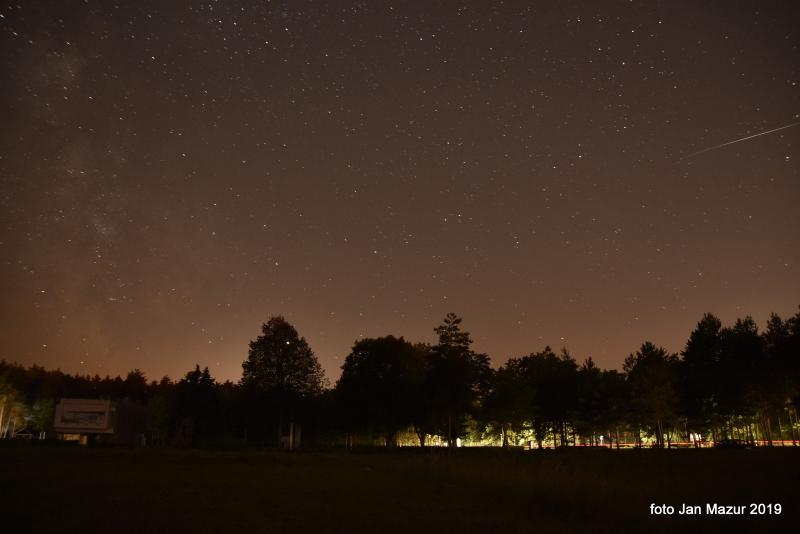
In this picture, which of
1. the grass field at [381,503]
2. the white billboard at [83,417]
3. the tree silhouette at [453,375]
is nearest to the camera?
the grass field at [381,503]

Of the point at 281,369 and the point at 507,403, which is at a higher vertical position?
the point at 281,369

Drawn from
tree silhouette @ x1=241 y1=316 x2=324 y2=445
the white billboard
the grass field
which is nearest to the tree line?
tree silhouette @ x1=241 y1=316 x2=324 y2=445

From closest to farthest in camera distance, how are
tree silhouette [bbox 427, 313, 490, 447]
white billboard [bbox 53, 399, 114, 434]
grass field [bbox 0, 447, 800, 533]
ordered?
grass field [bbox 0, 447, 800, 533] < tree silhouette [bbox 427, 313, 490, 447] < white billboard [bbox 53, 399, 114, 434]

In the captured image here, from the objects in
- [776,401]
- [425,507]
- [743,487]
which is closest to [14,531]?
[425,507]

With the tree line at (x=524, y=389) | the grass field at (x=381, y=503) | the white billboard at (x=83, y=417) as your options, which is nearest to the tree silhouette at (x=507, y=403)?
the tree line at (x=524, y=389)

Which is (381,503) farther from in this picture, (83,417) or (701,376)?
(83,417)

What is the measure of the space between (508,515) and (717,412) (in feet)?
202

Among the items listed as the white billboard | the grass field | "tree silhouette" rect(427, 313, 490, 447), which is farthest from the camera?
the white billboard

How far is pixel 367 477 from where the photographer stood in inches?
922

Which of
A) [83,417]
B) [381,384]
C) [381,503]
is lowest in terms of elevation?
[83,417]

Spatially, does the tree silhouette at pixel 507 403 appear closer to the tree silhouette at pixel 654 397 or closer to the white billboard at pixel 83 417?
the tree silhouette at pixel 654 397

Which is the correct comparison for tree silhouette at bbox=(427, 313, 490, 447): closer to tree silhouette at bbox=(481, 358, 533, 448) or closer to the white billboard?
tree silhouette at bbox=(481, 358, 533, 448)


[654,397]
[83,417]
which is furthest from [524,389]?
[83,417]

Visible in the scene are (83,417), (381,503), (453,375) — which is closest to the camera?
(381,503)
